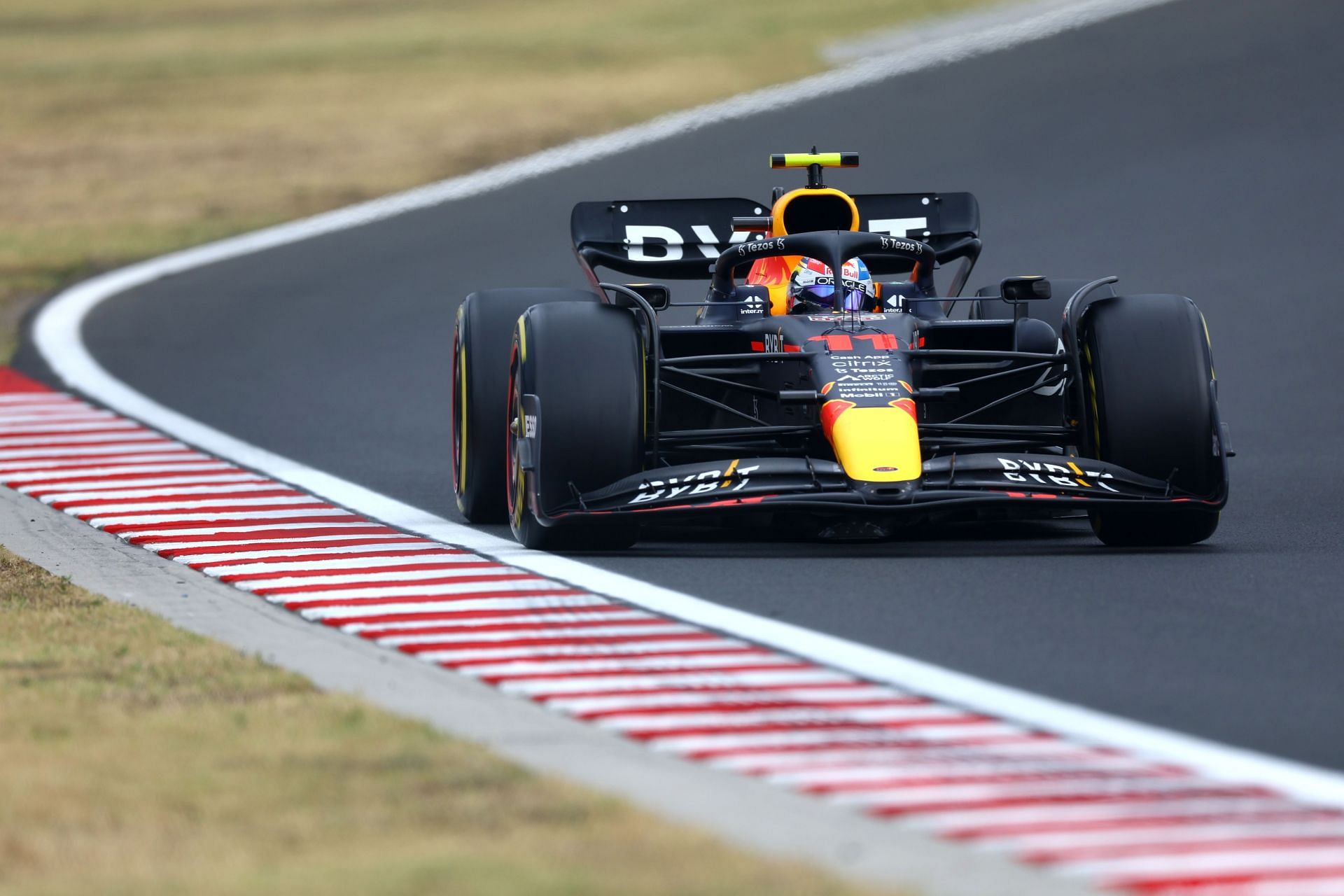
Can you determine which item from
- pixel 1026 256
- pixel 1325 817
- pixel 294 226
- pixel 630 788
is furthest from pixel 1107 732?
pixel 294 226

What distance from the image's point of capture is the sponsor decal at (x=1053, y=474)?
9.14m

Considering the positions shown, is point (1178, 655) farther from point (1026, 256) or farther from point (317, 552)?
point (1026, 256)

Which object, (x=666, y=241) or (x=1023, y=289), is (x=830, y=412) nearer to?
(x=1023, y=289)

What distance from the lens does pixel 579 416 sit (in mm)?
9336

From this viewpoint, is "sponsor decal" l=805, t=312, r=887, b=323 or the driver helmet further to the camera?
the driver helmet

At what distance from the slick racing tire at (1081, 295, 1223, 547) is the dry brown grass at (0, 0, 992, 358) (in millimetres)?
14423

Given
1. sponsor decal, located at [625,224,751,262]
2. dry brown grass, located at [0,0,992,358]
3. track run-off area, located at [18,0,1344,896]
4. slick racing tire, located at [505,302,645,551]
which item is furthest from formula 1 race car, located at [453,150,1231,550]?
dry brown grass, located at [0,0,992,358]

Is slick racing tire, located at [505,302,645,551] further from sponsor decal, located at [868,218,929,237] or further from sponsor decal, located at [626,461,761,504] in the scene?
sponsor decal, located at [868,218,929,237]

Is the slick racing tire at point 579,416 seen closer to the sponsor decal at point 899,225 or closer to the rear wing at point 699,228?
the rear wing at point 699,228

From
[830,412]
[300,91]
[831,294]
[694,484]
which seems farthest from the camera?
[300,91]

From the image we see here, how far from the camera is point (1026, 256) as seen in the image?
21.3 metres

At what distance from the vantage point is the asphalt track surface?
740 centimetres

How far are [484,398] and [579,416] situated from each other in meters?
1.51

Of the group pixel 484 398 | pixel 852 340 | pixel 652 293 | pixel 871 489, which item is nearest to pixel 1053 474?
pixel 871 489
